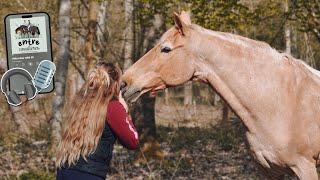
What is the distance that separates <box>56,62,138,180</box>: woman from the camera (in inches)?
159

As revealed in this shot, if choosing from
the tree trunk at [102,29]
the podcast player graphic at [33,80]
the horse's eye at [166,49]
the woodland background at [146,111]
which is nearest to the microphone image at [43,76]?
the podcast player graphic at [33,80]

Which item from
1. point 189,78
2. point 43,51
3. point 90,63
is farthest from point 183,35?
point 90,63

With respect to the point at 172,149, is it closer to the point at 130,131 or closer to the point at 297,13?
the point at 297,13

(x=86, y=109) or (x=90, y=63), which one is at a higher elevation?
(x=86, y=109)

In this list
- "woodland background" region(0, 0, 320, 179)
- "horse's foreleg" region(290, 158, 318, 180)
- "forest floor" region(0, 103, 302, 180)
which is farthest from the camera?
"forest floor" region(0, 103, 302, 180)

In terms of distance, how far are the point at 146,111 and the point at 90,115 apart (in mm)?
10353

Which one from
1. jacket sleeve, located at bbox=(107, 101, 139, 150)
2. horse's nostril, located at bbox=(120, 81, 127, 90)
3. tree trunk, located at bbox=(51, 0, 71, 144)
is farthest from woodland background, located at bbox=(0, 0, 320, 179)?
jacket sleeve, located at bbox=(107, 101, 139, 150)

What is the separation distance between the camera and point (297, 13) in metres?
11.2

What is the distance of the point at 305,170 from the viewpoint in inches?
180

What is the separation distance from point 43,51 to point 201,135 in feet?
41.6

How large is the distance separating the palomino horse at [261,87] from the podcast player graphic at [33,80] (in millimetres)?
1319

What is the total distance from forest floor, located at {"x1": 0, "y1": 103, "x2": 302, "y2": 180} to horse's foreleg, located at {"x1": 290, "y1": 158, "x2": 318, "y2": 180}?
4450mm
